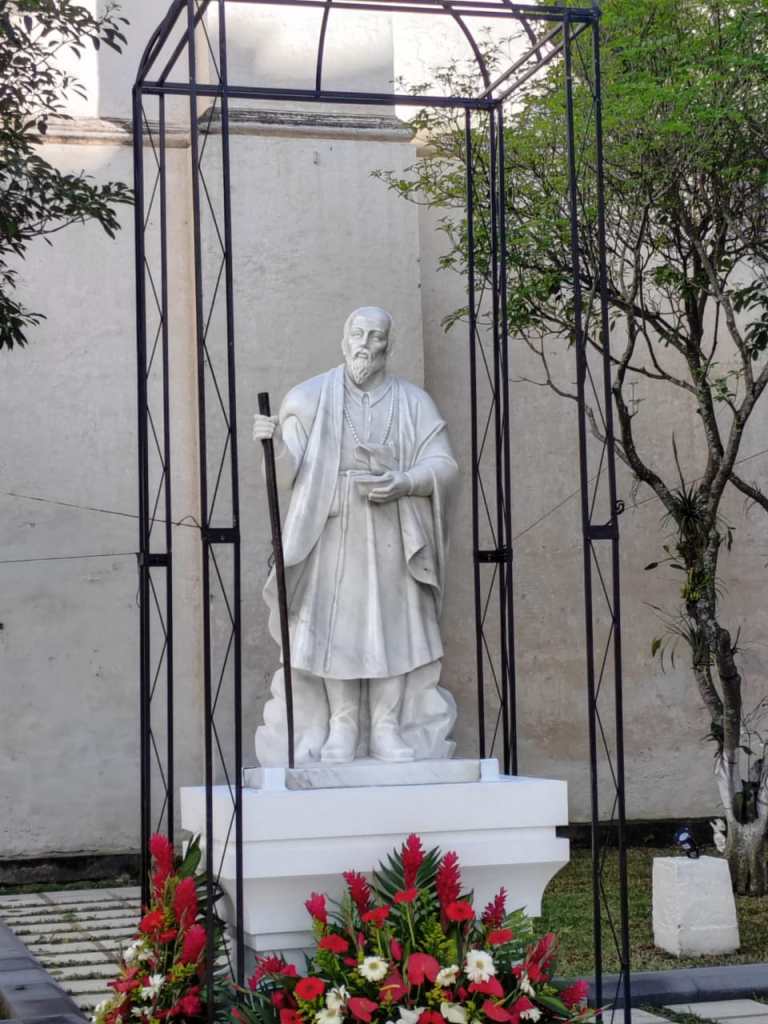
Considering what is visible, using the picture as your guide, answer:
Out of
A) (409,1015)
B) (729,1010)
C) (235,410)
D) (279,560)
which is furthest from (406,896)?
(729,1010)

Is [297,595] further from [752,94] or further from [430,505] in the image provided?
[752,94]

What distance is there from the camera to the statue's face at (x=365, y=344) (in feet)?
19.4

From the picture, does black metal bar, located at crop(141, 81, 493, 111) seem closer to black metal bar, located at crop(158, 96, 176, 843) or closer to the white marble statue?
black metal bar, located at crop(158, 96, 176, 843)

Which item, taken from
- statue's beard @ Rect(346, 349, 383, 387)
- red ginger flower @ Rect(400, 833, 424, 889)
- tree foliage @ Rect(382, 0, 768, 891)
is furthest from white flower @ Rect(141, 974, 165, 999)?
tree foliage @ Rect(382, 0, 768, 891)

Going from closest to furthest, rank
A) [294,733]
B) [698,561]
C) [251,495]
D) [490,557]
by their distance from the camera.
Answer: [294,733] < [490,557] < [698,561] < [251,495]

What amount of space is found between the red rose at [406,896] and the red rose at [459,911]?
4.1 inches

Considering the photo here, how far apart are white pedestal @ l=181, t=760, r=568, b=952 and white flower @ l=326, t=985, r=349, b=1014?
0.60 meters

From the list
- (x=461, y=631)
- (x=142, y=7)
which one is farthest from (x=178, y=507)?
(x=142, y=7)

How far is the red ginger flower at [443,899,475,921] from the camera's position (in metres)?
4.58

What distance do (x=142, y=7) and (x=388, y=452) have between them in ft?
20.2

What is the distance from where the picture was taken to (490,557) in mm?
6465

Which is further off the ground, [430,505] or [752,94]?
[752,94]

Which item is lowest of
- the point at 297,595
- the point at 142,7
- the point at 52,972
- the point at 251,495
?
the point at 52,972

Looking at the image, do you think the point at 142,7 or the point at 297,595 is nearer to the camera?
the point at 297,595
